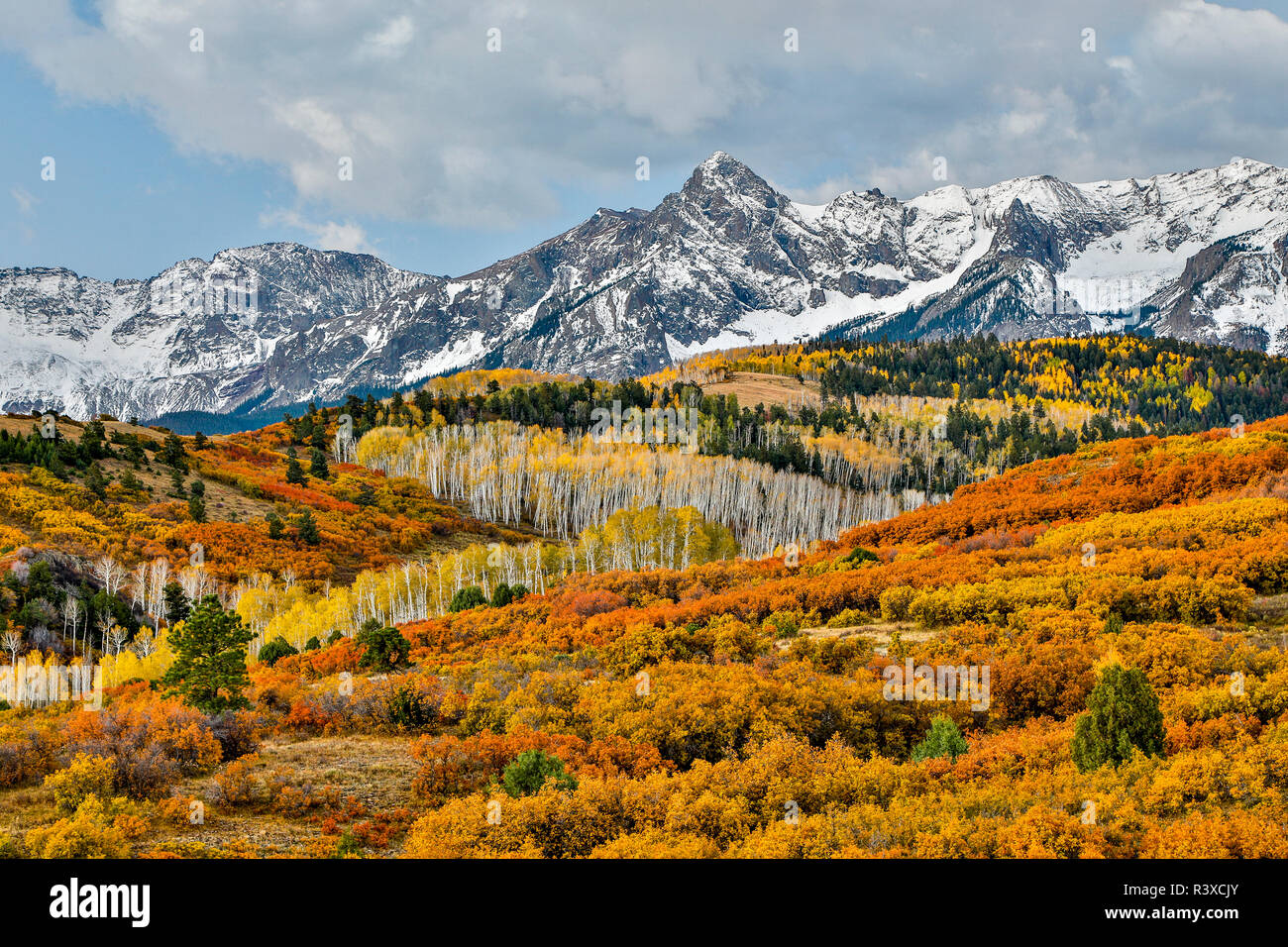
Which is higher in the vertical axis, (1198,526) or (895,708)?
(1198,526)

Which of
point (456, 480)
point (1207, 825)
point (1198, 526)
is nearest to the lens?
point (1207, 825)

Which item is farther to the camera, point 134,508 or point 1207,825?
point 134,508

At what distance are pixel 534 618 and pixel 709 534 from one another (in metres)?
69.8

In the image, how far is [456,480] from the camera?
451 feet

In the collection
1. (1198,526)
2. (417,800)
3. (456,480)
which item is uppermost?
(456,480)
